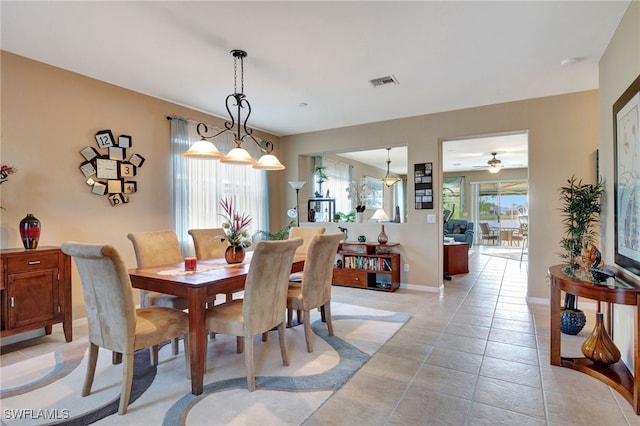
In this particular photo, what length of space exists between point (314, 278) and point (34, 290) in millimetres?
2482

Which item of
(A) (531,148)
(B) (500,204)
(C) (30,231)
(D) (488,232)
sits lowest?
(D) (488,232)

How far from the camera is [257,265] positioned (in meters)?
2.20

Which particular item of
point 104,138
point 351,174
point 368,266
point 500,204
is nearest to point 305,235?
point 368,266

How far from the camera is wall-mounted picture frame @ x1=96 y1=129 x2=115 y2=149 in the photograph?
3621mm

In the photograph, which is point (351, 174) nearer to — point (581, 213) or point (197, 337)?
point (581, 213)

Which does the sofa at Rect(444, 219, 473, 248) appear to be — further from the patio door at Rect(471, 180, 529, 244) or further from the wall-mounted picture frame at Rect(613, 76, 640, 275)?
the wall-mounted picture frame at Rect(613, 76, 640, 275)

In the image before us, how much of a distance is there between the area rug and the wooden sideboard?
0.32 metres

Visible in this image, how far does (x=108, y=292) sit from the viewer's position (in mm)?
1966

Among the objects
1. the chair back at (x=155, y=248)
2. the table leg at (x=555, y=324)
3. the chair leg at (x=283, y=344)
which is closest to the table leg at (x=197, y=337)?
the chair leg at (x=283, y=344)

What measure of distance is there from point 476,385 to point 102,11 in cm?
377

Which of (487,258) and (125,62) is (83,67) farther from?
(487,258)

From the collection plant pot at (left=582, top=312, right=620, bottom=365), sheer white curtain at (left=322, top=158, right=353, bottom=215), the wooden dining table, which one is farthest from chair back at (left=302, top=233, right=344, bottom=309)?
sheer white curtain at (left=322, top=158, right=353, bottom=215)

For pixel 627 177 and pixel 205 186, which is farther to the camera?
pixel 205 186

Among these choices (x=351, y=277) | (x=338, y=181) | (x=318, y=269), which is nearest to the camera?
(x=318, y=269)
